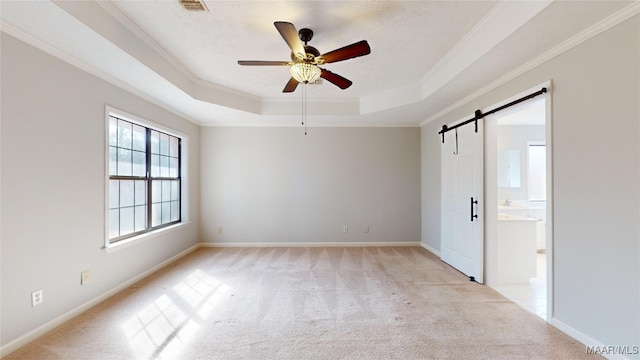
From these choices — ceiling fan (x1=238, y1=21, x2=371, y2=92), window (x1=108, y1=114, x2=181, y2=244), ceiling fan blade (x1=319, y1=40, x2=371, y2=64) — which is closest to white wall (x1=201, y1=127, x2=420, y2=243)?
window (x1=108, y1=114, x2=181, y2=244)

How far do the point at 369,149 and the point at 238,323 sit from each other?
3.79m

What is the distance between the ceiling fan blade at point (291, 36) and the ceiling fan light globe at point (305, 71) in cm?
8

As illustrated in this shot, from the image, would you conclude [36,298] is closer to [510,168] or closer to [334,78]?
[334,78]

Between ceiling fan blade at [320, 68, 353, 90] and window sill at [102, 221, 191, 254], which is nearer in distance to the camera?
ceiling fan blade at [320, 68, 353, 90]

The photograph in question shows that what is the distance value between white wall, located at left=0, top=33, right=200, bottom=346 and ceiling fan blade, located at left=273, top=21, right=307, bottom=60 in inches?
82.1

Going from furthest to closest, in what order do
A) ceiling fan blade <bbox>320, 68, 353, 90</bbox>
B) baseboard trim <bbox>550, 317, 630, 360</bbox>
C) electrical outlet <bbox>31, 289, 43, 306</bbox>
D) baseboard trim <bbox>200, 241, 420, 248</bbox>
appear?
baseboard trim <bbox>200, 241, 420, 248</bbox> → ceiling fan blade <bbox>320, 68, 353, 90</bbox> → electrical outlet <bbox>31, 289, 43, 306</bbox> → baseboard trim <bbox>550, 317, 630, 360</bbox>

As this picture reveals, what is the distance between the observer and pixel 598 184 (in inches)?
75.6

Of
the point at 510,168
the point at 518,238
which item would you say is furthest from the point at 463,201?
the point at 510,168

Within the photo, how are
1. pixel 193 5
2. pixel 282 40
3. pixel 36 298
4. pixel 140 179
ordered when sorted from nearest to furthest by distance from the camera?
pixel 193 5
pixel 36 298
pixel 282 40
pixel 140 179

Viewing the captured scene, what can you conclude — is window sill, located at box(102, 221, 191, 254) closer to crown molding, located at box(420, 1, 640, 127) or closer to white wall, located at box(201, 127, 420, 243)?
white wall, located at box(201, 127, 420, 243)

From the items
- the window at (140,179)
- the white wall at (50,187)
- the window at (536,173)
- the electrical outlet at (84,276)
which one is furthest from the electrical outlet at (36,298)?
the window at (536,173)

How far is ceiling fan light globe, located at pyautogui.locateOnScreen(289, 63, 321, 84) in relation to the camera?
218 centimetres

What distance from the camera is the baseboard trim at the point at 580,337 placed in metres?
1.82

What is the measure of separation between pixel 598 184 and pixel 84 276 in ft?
15.4
